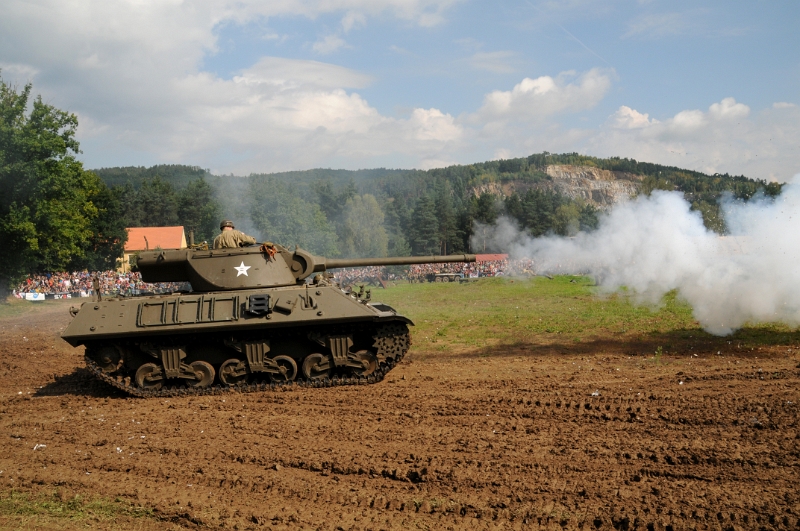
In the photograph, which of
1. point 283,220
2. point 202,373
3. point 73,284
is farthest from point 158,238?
point 202,373

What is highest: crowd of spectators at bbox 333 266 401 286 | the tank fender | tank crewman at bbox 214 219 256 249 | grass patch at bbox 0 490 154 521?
tank crewman at bbox 214 219 256 249

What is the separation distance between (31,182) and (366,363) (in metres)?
27.1

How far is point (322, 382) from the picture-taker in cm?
1302

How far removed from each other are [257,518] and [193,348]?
22.3ft

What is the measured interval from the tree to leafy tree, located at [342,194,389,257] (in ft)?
71.9

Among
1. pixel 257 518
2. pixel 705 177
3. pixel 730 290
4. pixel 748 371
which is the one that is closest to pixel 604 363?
pixel 748 371

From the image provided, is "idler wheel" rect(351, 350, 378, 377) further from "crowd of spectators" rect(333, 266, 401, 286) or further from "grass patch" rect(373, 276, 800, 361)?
"crowd of spectators" rect(333, 266, 401, 286)

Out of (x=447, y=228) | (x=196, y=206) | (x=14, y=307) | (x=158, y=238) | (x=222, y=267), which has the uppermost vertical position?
(x=196, y=206)

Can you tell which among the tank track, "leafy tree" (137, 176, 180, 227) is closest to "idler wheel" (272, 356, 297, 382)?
the tank track

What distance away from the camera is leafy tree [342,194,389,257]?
2114 inches

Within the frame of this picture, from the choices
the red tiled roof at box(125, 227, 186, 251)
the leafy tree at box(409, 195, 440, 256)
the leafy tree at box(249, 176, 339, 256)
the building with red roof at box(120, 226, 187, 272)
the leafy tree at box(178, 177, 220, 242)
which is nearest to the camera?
the leafy tree at box(249, 176, 339, 256)

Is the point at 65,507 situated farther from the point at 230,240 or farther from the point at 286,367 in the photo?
the point at 230,240

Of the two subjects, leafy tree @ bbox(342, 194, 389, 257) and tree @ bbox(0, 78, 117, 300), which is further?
leafy tree @ bbox(342, 194, 389, 257)

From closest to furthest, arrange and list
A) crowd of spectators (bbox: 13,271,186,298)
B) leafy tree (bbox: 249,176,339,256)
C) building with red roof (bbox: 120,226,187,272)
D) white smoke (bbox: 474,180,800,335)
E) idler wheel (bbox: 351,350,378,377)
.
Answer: idler wheel (bbox: 351,350,378,377)
white smoke (bbox: 474,180,800,335)
crowd of spectators (bbox: 13,271,186,298)
leafy tree (bbox: 249,176,339,256)
building with red roof (bbox: 120,226,187,272)
